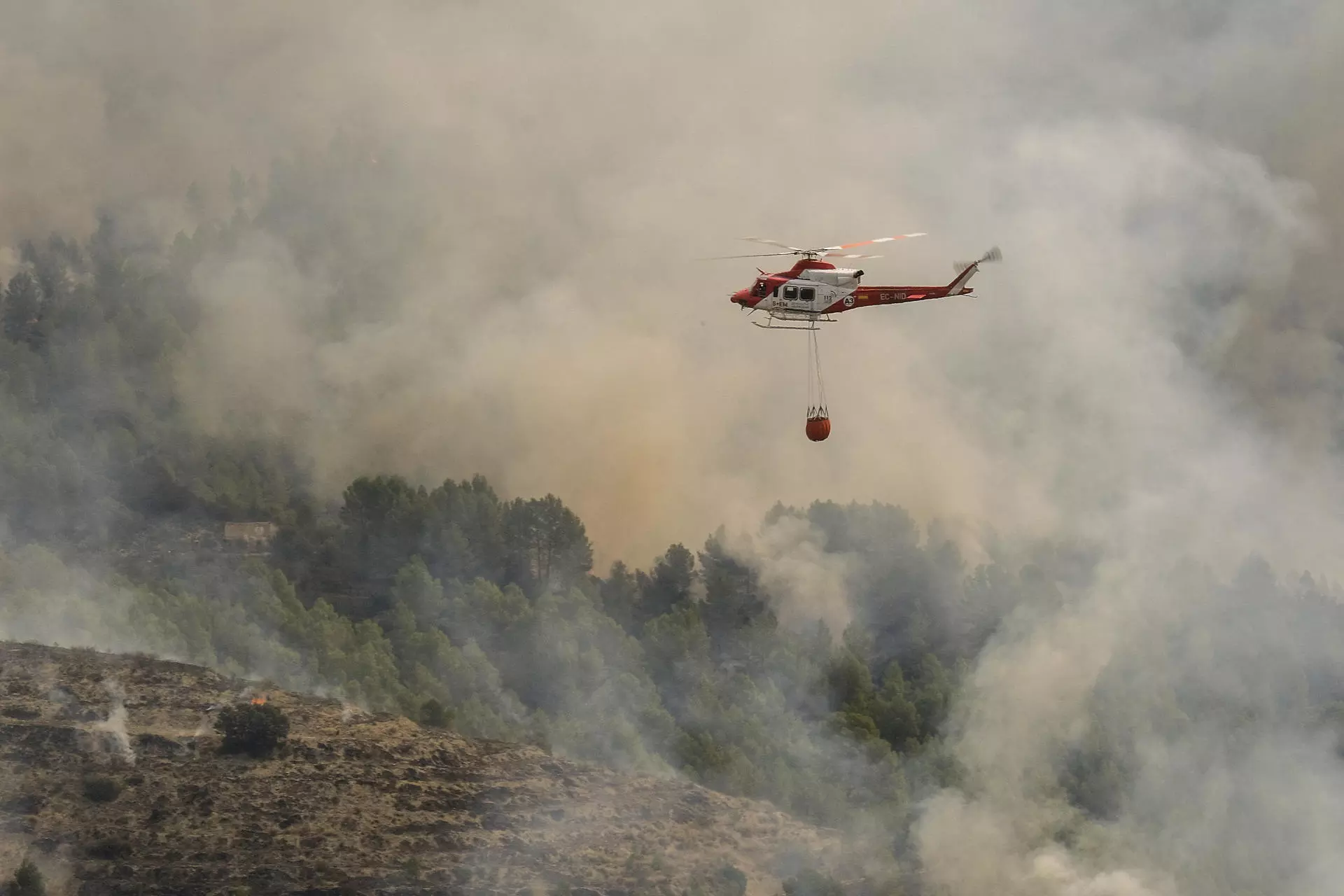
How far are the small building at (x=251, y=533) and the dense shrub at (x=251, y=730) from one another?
50.9 metres

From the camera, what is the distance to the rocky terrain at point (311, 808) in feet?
338

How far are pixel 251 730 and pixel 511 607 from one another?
143 feet

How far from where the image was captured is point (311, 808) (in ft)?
354

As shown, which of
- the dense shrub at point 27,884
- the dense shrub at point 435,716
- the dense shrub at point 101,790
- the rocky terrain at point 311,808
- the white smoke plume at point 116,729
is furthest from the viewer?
the dense shrub at point 435,716

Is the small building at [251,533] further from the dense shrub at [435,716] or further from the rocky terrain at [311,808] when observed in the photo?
the rocky terrain at [311,808]

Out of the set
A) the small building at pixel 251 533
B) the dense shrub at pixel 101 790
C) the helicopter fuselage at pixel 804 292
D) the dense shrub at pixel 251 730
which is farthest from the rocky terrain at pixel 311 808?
the small building at pixel 251 533

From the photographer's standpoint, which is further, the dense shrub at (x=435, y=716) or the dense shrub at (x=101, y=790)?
the dense shrub at (x=435, y=716)

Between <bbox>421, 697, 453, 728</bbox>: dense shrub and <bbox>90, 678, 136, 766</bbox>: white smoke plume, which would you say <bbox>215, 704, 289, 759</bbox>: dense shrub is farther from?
<bbox>421, 697, 453, 728</bbox>: dense shrub

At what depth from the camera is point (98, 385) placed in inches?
6845

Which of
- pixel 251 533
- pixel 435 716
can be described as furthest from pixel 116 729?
pixel 251 533

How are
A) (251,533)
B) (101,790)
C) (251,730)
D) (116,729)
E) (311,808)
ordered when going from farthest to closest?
1. (251,533)
2. (251,730)
3. (116,729)
4. (311,808)
5. (101,790)

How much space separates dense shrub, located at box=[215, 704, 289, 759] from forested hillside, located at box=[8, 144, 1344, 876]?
16.6 meters

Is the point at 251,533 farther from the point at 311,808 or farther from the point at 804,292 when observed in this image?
the point at 804,292

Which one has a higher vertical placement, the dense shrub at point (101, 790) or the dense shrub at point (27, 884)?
the dense shrub at point (101, 790)
